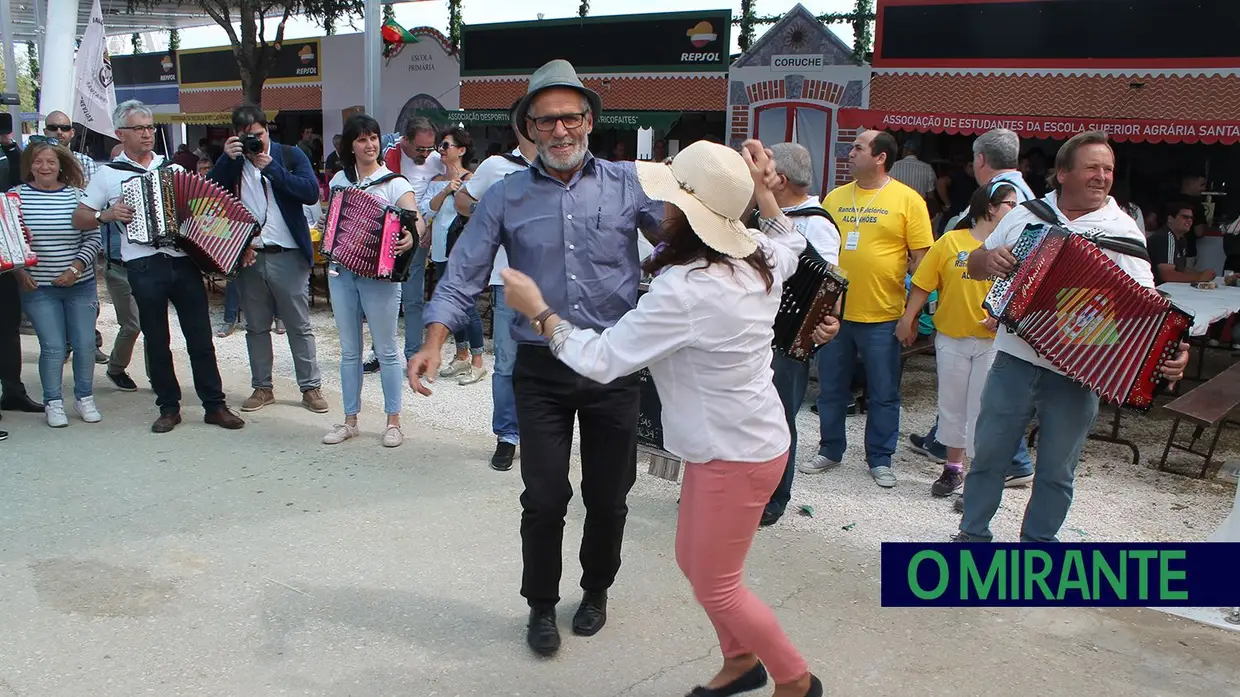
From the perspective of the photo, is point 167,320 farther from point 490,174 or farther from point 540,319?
point 540,319

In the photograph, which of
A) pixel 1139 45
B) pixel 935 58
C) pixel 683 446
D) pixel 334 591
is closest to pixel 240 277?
pixel 334 591

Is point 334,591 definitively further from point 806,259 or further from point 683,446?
point 806,259

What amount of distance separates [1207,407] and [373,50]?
24.1 ft

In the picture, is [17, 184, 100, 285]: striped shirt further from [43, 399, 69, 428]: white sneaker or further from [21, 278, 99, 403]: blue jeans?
[43, 399, 69, 428]: white sneaker

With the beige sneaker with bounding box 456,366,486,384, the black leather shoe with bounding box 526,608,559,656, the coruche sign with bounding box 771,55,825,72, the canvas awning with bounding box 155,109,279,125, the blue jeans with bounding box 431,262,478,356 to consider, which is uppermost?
the coruche sign with bounding box 771,55,825,72

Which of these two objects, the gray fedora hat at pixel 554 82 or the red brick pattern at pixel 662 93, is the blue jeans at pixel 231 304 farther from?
the gray fedora hat at pixel 554 82

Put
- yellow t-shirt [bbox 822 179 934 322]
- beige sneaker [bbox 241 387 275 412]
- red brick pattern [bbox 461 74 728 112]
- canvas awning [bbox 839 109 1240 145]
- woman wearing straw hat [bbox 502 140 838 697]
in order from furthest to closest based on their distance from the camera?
red brick pattern [bbox 461 74 728 112] < canvas awning [bbox 839 109 1240 145] < beige sneaker [bbox 241 387 275 412] < yellow t-shirt [bbox 822 179 934 322] < woman wearing straw hat [bbox 502 140 838 697]

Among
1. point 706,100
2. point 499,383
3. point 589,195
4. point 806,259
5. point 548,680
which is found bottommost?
point 548,680

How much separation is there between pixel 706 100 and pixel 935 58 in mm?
3275

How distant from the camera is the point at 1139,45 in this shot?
32.7 feet

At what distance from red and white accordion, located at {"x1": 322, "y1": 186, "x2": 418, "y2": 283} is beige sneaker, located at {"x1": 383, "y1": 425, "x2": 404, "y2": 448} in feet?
2.97

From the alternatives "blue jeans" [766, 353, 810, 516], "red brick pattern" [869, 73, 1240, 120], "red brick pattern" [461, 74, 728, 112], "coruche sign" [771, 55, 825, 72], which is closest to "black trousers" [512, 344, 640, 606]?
"blue jeans" [766, 353, 810, 516]

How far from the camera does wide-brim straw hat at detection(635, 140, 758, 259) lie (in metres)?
2.72

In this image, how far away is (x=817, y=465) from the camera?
219 inches
